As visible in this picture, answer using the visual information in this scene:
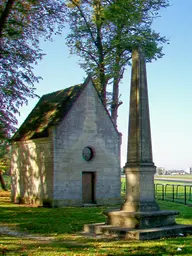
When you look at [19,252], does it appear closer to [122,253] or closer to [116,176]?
[122,253]

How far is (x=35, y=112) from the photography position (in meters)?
30.3

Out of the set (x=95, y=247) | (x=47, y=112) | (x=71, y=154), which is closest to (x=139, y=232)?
(x=95, y=247)

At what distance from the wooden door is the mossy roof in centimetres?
397

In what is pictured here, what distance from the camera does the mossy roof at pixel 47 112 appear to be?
25672 mm

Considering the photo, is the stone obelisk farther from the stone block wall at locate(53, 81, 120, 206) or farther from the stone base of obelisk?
the stone block wall at locate(53, 81, 120, 206)

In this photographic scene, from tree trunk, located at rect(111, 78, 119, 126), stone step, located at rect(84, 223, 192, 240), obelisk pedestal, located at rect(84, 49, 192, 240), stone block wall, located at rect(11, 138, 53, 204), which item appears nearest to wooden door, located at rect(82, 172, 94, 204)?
stone block wall, located at rect(11, 138, 53, 204)

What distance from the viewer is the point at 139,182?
41.4 ft

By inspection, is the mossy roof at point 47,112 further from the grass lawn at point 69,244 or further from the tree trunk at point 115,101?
the grass lawn at point 69,244

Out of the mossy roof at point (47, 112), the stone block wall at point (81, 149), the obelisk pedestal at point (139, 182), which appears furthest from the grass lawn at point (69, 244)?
the mossy roof at point (47, 112)

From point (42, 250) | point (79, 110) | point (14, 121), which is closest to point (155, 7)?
point (79, 110)

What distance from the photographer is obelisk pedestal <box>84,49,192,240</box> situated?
40.1 feet

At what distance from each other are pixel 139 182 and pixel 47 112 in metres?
16.4

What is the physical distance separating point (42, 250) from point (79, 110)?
53.8 ft

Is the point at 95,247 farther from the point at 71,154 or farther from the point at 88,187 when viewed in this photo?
the point at 88,187
